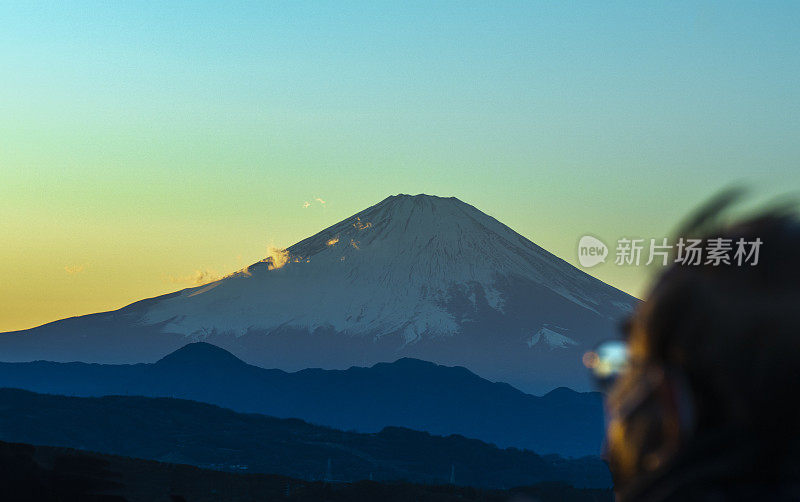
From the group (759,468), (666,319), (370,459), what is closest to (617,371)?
(666,319)

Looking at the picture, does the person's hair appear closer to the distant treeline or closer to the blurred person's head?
the blurred person's head

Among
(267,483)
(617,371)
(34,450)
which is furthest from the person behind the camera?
(267,483)

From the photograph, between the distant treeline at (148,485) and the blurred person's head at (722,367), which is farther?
the distant treeline at (148,485)

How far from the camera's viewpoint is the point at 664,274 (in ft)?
3.85

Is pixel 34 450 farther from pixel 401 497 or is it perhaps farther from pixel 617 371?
pixel 617 371

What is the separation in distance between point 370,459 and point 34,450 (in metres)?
102

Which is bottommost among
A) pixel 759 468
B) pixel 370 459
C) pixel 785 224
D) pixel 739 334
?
pixel 759 468

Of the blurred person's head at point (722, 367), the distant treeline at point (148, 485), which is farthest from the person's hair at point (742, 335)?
the distant treeline at point (148, 485)

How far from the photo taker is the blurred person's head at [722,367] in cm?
98

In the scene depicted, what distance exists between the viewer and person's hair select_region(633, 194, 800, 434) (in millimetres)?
979

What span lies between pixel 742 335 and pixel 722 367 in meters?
0.04

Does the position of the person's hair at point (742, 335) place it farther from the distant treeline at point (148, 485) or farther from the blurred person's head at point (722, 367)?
the distant treeline at point (148, 485)

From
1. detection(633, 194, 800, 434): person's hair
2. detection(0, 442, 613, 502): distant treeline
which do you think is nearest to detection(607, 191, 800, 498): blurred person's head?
detection(633, 194, 800, 434): person's hair

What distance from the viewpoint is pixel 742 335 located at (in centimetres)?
99
